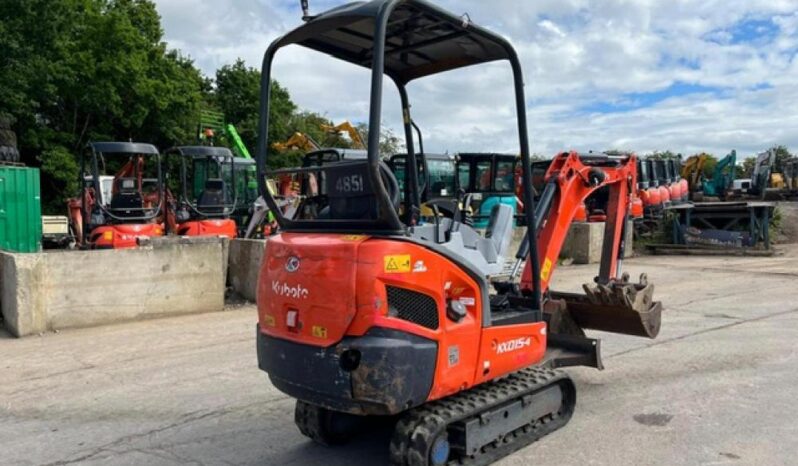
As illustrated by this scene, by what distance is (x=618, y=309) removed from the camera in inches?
228

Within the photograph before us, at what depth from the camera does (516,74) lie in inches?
180

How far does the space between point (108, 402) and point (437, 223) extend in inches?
141

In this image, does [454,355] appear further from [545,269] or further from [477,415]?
[545,269]

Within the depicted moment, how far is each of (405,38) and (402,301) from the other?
1.92m

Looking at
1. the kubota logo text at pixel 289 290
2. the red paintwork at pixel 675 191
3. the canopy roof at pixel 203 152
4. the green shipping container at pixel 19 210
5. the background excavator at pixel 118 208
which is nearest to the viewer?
the kubota logo text at pixel 289 290

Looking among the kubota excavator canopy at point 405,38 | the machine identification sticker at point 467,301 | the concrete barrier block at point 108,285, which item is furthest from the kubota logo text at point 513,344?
the concrete barrier block at point 108,285

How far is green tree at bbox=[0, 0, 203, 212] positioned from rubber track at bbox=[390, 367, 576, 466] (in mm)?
25854

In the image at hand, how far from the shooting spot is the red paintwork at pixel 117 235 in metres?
12.2

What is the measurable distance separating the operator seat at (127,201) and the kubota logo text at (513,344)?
1016 centimetres

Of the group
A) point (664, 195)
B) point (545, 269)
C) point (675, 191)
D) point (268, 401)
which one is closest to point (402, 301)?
point (545, 269)

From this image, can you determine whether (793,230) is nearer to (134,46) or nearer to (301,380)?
(301,380)

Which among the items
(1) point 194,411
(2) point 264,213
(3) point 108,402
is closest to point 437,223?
(1) point 194,411

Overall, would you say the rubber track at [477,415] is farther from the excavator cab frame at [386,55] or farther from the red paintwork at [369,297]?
the excavator cab frame at [386,55]

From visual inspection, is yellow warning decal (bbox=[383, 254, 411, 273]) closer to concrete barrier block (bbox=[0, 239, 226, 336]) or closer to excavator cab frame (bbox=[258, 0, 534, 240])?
excavator cab frame (bbox=[258, 0, 534, 240])
